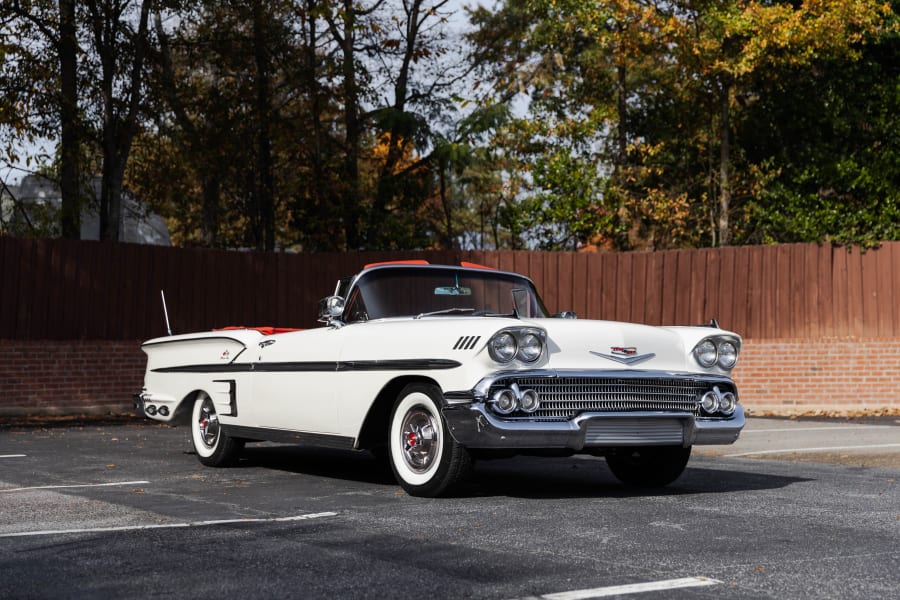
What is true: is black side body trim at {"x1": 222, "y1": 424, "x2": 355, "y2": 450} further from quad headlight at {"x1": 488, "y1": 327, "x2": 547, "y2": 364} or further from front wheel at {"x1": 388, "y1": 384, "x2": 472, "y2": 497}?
quad headlight at {"x1": 488, "y1": 327, "x2": 547, "y2": 364}

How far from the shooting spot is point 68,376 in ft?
56.2

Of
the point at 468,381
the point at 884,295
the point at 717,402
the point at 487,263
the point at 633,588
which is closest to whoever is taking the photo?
the point at 633,588

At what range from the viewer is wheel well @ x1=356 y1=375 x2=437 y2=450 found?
7793mm

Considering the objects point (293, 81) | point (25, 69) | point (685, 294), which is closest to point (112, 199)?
point (25, 69)

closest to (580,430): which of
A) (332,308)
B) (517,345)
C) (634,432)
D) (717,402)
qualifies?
(634,432)

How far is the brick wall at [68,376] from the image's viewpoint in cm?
1672

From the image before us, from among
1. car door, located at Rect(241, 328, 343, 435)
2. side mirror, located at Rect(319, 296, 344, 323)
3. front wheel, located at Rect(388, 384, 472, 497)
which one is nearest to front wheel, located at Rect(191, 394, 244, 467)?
car door, located at Rect(241, 328, 343, 435)

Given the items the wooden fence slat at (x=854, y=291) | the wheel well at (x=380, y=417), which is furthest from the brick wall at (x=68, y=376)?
the wooden fence slat at (x=854, y=291)

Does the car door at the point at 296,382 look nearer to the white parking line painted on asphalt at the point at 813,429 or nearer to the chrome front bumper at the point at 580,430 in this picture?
the chrome front bumper at the point at 580,430

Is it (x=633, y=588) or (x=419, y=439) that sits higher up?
(x=419, y=439)

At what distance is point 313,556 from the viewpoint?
5281 mm

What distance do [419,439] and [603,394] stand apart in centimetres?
123

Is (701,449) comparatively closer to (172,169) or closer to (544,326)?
(544,326)

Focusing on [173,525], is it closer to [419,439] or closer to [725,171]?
[419,439]
